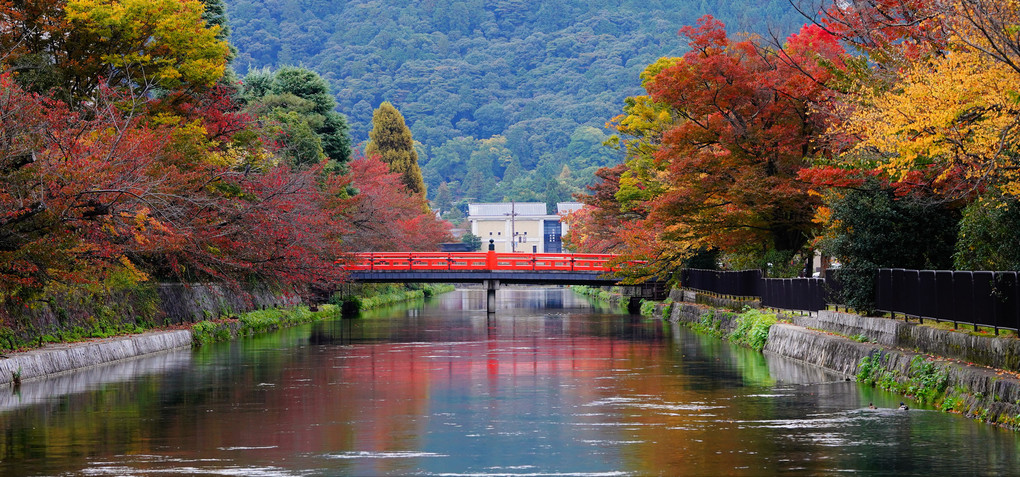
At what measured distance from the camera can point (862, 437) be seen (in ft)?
52.8

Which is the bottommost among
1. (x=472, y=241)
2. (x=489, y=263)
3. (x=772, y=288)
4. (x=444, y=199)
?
(x=772, y=288)

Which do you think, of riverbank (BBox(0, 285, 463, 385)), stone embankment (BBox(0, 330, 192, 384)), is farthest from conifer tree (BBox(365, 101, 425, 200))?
stone embankment (BBox(0, 330, 192, 384))

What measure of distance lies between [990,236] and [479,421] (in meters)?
10.1

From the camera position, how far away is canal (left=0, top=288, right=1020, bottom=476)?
14125mm

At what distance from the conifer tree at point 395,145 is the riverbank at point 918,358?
65.0 meters

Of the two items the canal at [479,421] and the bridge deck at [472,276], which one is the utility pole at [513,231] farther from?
the canal at [479,421]

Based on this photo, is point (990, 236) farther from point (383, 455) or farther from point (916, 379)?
point (383, 455)

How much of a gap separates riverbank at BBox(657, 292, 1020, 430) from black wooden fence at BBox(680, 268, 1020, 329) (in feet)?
1.40

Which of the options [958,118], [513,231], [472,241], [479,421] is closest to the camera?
[479,421]

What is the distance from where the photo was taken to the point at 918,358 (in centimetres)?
2028

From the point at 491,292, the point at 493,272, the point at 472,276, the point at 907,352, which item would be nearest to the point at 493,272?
the point at 493,272

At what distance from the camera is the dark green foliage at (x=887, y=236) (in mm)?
26016

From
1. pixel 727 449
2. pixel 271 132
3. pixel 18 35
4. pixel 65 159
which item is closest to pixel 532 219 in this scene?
pixel 271 132

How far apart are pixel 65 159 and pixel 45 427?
9274 mm
